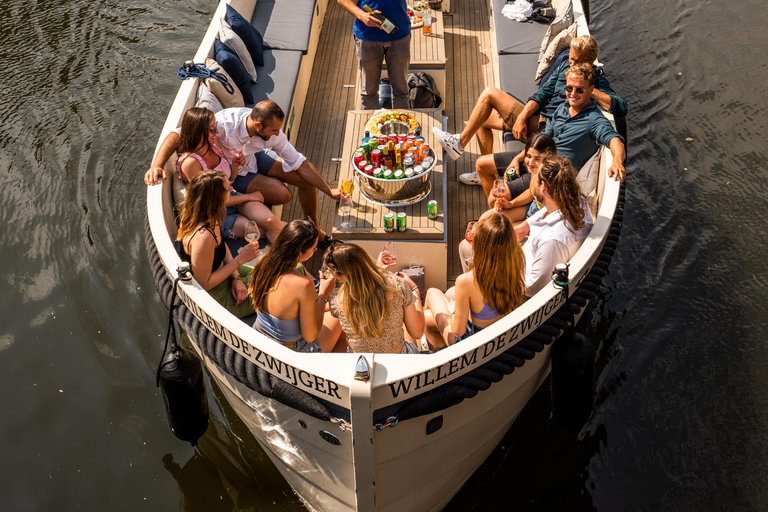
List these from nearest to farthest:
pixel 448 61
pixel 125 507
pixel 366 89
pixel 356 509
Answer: pixel 356 509, pixel 125 507, pixel 366 89, pixel 448 61

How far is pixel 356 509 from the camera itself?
100 inches

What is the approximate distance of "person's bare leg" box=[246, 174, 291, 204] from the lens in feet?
11.4

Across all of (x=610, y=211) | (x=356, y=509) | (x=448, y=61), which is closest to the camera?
(x=356, y=509)

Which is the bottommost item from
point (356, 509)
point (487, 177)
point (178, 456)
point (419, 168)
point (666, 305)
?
point (178, 456)

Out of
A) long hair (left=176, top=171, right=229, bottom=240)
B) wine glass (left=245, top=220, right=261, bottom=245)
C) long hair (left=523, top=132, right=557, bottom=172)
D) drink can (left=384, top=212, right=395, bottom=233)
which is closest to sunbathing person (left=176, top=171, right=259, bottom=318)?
long hair (left=176, top=171, right=229, bottom=240)

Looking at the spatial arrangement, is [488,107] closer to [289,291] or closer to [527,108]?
[527,108]

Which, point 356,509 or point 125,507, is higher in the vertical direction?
point 356,509

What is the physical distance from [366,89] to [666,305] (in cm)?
246

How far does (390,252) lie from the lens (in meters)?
2.98

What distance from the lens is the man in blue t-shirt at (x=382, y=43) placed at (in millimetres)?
4074

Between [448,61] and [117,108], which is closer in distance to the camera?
[448,61]

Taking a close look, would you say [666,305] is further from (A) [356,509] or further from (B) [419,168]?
(A) [356,509]

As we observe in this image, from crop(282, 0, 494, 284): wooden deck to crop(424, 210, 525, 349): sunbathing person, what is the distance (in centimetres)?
101

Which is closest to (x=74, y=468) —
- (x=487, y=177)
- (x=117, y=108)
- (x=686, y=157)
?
(x=487, y=177)
